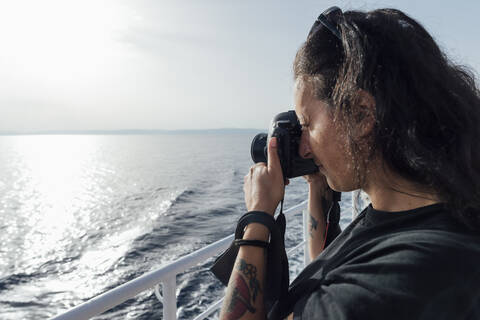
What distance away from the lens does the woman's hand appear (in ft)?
2.55

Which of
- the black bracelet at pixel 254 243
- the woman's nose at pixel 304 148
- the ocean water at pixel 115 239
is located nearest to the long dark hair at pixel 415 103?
the woman's nose at pixel 304 148

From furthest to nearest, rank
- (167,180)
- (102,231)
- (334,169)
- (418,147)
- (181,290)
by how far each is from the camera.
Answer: (167,180), (102,231), (181,290), (334,169), (418,147)

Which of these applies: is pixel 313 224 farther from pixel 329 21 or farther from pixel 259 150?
pixel 329 21

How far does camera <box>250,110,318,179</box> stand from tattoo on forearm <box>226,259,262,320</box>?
27cm

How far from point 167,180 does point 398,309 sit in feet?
63.6

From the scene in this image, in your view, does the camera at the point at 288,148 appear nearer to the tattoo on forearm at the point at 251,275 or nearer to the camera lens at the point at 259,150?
the camera lens at the point at 259,150

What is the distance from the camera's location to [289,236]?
716 cm

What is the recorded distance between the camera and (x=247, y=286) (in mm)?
678

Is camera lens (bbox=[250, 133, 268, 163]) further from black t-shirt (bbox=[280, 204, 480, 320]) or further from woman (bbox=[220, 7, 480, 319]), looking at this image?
black t-shirt (bbox=[280, 204, 480, 320])

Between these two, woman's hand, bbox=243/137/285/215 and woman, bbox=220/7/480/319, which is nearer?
woman, bbox=220/7/480/319

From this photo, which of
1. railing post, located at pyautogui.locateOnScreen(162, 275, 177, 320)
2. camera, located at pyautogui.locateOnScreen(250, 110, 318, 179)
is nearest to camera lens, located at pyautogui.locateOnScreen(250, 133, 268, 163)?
camera, located at pyautogui.locateOnScreen(250, 110, 318, 179)

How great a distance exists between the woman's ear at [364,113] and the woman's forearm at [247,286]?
0.92ft

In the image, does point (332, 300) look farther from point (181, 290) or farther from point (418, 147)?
point (181, 290)

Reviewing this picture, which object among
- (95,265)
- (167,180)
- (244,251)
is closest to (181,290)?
(95,265)
